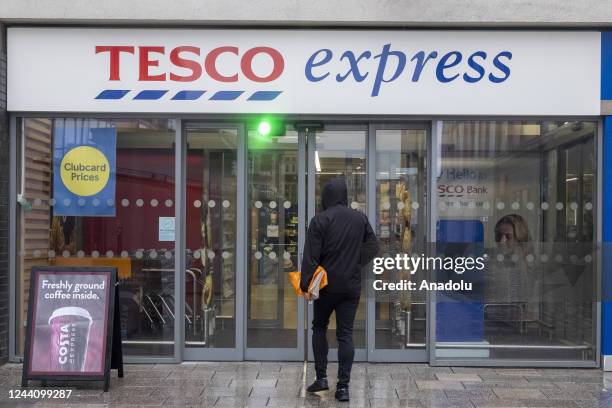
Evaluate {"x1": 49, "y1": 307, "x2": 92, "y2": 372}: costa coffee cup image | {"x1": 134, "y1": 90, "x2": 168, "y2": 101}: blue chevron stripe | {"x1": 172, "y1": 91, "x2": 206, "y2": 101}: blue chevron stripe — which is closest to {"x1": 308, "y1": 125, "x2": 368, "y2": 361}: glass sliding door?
{"x1": 172, "y1": 91, "x2": 206, "y2": 101}: blue chevron stripe

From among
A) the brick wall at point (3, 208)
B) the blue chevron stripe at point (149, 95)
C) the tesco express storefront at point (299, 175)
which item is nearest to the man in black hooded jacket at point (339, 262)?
the tesco express storefront at point (299, 175)

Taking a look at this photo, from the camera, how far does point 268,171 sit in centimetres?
762

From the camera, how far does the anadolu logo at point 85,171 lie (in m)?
7.41

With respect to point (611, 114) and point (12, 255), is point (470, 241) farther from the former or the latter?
point (12, 255)

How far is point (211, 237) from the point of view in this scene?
760cm

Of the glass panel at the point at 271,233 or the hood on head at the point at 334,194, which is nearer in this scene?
the hood on head at the point at 334,194

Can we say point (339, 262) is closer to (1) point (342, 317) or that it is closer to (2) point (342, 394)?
(1) point (342, 317)

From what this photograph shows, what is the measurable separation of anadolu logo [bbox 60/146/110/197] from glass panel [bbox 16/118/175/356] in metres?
0.08

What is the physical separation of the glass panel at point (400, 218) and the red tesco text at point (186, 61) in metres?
1.58

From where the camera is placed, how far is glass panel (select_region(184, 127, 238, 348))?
7570mm

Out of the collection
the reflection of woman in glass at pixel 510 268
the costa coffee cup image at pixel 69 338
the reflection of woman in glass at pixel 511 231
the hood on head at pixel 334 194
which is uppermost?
the hood on head at pixel 334 194

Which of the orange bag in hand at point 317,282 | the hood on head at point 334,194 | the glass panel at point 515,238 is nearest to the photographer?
the orange bag in hand at point 317,282

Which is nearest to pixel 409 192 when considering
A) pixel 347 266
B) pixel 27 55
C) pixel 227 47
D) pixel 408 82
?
pixel 408 82

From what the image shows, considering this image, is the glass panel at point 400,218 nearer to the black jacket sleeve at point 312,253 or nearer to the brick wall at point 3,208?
the black jacket sleeve at point 312,253
